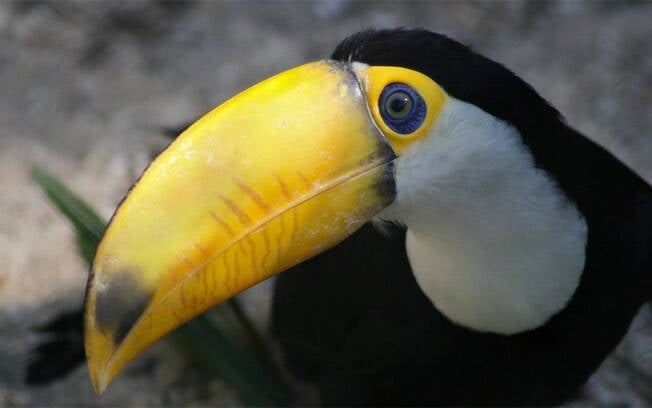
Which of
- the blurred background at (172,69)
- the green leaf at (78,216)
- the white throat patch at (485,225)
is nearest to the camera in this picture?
the white throat patch at (485,225)

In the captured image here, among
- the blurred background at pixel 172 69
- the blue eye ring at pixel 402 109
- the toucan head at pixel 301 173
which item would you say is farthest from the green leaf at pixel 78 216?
the blue eye ring at pixel 402 109

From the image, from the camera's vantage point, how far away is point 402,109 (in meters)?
1.60

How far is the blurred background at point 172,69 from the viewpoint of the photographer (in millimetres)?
3111

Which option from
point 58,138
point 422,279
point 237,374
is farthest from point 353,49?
point 58,138

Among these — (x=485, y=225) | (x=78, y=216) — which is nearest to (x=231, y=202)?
(x=485, y=225)

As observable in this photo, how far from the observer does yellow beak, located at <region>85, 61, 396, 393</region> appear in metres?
1.51

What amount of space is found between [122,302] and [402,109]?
0.57m

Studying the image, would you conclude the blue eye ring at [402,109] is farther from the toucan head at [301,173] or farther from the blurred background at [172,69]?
the blurred background at [172,69]

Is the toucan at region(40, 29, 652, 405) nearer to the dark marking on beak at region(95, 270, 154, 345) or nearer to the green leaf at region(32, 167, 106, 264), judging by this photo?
the dark marking on beak at region(95, 270, 154, 345)

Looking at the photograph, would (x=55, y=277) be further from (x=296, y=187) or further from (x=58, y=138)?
(x=296, y=187)

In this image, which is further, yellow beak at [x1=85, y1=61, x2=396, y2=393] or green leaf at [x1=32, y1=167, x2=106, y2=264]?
green leaf at [x1=32, y1=167, x2=106, y2=264]

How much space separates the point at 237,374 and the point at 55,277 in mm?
783

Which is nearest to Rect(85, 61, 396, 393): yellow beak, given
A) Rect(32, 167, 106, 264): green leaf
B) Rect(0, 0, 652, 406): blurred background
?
Rect(32, 167, 106, 264): green leaf

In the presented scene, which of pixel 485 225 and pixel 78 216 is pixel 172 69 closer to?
pixel 78 216
